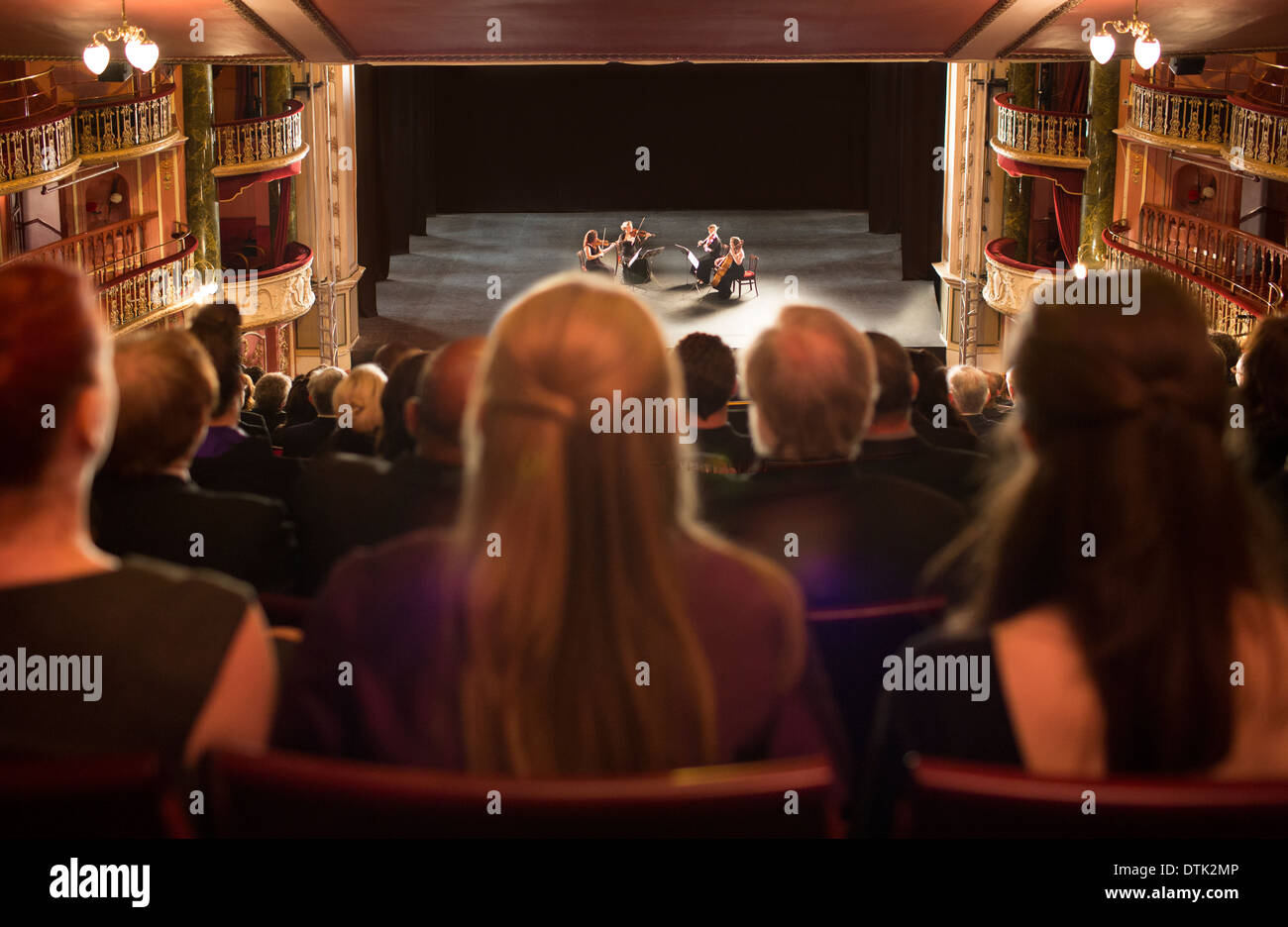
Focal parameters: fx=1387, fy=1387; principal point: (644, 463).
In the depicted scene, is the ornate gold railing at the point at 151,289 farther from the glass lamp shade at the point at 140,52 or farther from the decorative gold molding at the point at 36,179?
the glass lamp shade at the point at 140,52

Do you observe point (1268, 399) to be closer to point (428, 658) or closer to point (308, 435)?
point (428, 658)

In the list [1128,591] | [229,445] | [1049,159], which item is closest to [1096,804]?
[1128,591]

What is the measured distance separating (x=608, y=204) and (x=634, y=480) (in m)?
31.3

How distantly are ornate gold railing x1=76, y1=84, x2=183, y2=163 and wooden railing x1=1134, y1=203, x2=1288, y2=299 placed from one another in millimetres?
11157

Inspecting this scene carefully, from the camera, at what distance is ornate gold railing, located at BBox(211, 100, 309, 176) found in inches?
688

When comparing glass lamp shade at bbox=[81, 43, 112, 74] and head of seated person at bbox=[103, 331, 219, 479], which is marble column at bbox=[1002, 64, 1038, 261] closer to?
glass lamp shade at bbox=[81, 43, 112, 74]

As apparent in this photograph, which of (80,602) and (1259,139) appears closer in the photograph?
(80,602)

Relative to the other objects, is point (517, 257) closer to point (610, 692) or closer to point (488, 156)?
point (488, 156)

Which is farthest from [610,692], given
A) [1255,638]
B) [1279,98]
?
[1279,98]

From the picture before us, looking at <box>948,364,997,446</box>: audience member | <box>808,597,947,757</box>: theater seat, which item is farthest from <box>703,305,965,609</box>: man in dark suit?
<box>948,364,997,446</box>: audience member

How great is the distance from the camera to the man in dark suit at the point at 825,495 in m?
2.75

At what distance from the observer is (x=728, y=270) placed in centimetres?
2280

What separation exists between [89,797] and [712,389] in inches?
112

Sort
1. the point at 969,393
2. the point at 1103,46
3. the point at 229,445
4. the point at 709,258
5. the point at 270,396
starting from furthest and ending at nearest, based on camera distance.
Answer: the point at 709,258 → the point at 270,396 → the point at 1103,46 → the point at 969,393 → the point at 229,445
